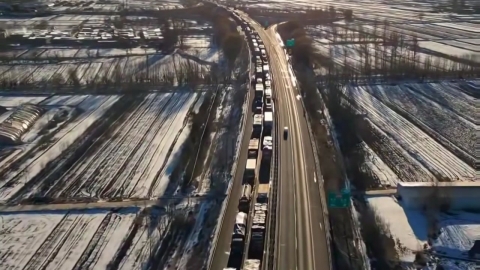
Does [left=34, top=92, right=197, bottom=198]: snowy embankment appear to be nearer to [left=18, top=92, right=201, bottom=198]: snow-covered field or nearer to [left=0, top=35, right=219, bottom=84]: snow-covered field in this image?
[left=18, top=92, right=201, bottom=198]: snow-covered field

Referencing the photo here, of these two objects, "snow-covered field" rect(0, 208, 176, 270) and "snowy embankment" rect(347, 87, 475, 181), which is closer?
"snow-covered field" rect(0, 208, 176, 270)

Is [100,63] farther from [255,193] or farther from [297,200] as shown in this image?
[297,200]

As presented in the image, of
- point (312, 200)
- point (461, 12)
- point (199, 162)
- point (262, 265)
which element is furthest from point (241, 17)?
point (262, 265)

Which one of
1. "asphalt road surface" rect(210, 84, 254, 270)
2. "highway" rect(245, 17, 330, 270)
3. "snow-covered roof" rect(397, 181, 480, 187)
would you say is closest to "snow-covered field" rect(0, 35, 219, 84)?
"highway" rect(245, 17, 330, 270)

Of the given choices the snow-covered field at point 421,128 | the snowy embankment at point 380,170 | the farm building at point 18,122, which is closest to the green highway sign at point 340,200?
the snowy embankment at point 380,170

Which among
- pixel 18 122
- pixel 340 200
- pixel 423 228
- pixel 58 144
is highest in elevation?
pixel 340 200

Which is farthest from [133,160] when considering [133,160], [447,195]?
[447,195]
